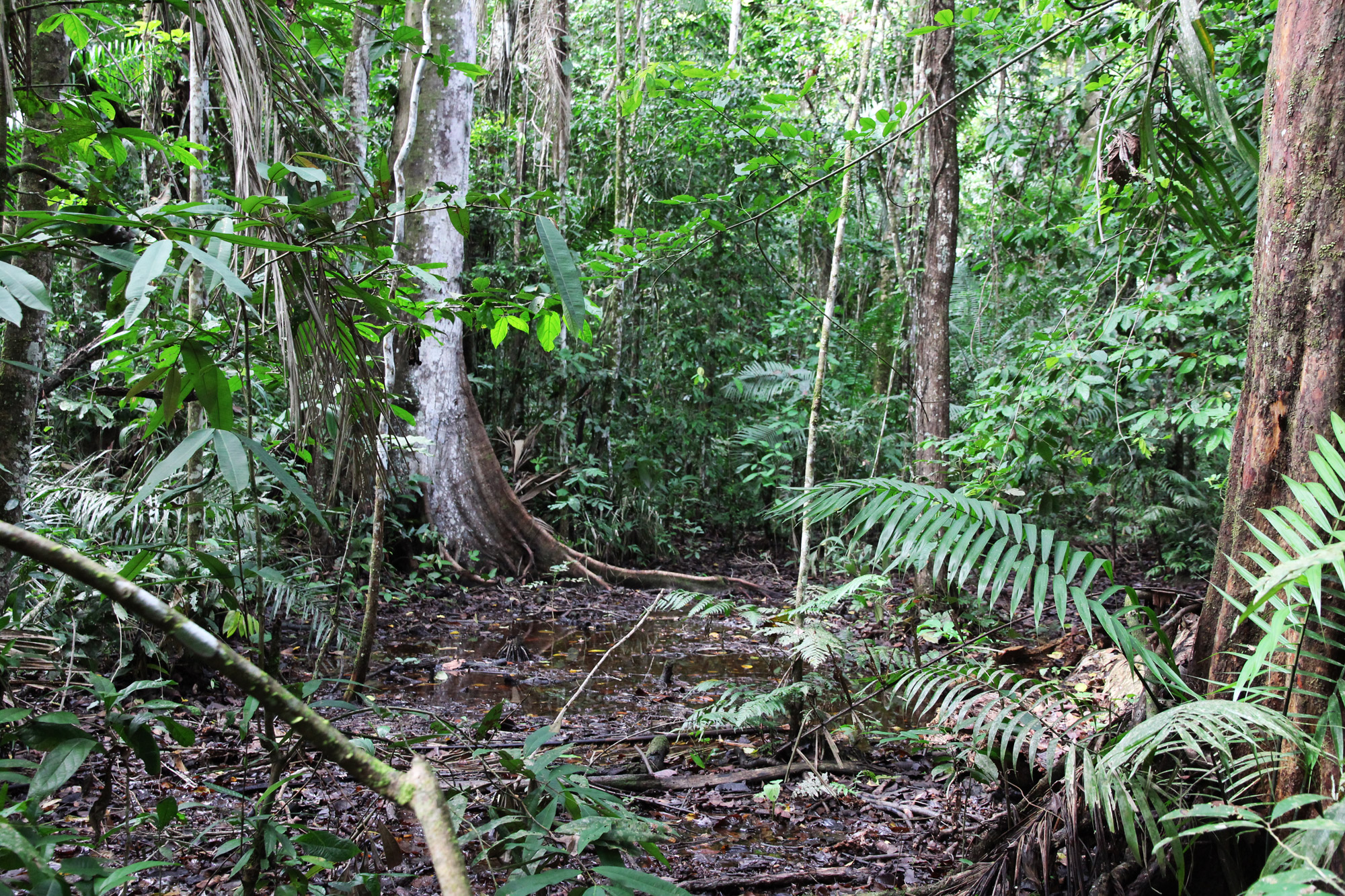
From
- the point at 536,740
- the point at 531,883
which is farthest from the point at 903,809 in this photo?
the point at 531,883

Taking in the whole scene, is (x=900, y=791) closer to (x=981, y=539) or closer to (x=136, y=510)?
(x=981, y=539)

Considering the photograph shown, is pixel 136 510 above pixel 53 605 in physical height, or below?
above

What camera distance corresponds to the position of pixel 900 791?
2.80 m

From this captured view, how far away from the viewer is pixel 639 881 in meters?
1.26

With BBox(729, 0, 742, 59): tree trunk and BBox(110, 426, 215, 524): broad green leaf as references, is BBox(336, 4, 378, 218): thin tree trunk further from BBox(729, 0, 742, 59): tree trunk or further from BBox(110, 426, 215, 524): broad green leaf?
BBox(729, 0, 742, 59): tree trunk

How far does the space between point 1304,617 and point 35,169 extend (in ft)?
7.85

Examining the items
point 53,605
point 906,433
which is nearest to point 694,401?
point 906,433

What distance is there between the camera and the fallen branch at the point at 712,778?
2.68 meters

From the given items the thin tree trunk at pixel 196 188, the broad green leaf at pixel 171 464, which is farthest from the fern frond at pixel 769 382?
the broad green leaf at pixel 171 464

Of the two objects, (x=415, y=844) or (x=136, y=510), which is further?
(x=136, y=510)

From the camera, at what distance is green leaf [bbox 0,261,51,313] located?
0.98 m

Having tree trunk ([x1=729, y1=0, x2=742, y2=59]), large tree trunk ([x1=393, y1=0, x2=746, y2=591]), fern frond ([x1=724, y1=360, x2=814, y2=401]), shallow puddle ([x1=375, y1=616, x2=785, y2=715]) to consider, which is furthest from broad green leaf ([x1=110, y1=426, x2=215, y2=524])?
tree trunk ([x1=729, y1=0, x2=742, y2=59])

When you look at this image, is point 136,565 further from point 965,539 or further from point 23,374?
point 965,539

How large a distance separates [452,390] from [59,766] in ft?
18.1
